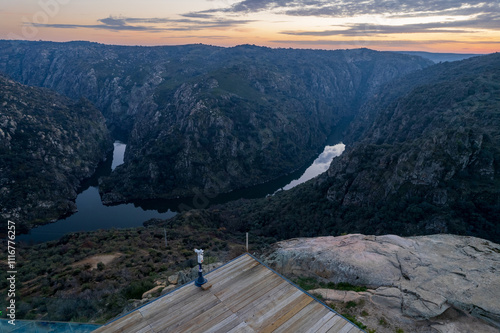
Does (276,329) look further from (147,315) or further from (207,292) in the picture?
(147,315)

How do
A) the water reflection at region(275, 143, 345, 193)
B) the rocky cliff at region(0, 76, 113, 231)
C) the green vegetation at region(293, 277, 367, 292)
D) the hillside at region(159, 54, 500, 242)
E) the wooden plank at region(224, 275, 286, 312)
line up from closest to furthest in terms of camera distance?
the wooden plank at region(224, 275, 286, 312) → the green vegetation at region(293, 277, 367, 292) → the hillside at region(159, 54, 500, 242) → the rocky cliff at region(0, 76, 113, 231) → the water reflection at region(275, 143, 345, 193)

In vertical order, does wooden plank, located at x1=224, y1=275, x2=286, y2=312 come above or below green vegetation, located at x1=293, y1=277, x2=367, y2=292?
above

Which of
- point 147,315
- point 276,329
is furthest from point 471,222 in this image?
point 147,315

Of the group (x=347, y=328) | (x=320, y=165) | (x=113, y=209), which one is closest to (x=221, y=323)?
(x=347, y=328)

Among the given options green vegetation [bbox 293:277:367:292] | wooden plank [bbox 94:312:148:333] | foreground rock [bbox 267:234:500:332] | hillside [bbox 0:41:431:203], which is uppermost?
wooden plank [bbox 94:312:148:333]

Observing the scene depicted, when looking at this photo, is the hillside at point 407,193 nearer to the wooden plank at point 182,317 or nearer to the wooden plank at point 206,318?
the wooden plank at point 206,318

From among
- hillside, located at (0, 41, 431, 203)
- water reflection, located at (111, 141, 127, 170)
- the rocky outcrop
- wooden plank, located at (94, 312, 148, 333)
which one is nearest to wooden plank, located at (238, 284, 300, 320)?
wooden plank, located at (94, 312, 148, 333)

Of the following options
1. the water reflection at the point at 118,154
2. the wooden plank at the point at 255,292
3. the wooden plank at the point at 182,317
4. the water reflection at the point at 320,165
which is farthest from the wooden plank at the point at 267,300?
the water reflection at the point at 118,154

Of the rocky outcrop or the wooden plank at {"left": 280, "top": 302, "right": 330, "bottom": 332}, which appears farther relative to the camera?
the rocky outcrop

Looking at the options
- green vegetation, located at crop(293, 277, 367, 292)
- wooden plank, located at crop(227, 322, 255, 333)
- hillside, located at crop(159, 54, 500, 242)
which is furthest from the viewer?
hillside, located at crop(159, 54, 500, 242)

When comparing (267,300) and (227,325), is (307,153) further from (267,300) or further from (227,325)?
(227,325)

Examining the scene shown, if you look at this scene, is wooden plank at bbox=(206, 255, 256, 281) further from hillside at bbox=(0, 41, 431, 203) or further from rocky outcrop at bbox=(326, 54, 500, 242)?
hillside at bbox=(0, 41, 431, 203)
